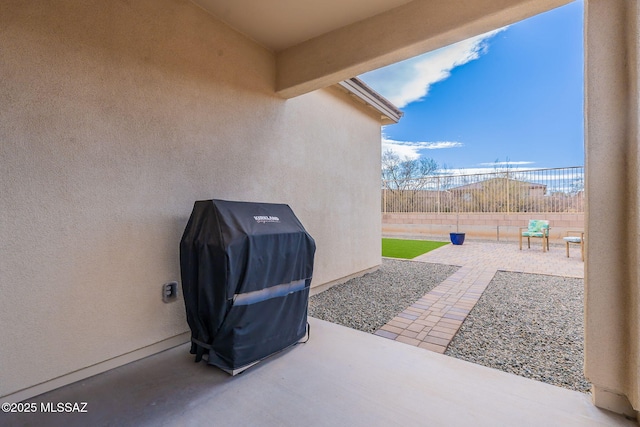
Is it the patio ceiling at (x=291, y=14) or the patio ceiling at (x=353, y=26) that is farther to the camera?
the patio ceiling at (x=291, y=14)

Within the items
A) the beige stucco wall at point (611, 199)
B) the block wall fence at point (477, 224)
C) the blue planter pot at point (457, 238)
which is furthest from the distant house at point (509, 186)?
the beige stucco wall at point (611, 199)

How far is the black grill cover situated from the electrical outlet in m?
0.33

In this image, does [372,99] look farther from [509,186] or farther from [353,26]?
[509,186]

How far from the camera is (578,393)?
1.87 m

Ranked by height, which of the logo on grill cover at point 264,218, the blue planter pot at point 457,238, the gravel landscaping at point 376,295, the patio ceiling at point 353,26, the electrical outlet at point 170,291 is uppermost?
the patio ceiling at point 353,26

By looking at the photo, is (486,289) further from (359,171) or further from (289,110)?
(289,110)

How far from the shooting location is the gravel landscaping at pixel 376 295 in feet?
11.0

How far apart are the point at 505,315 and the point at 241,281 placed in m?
3.28

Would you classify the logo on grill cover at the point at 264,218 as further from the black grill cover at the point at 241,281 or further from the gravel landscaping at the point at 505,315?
the gravel landscaping at the point at 505,315

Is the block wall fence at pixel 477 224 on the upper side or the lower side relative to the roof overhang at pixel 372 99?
lower

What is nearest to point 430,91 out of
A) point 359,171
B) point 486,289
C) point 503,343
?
point 359,171

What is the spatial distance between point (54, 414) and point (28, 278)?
86cm

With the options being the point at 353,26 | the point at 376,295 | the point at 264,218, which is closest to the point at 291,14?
the point at 353,26

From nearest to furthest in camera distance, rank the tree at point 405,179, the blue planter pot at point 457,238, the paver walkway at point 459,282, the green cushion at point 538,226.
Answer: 1. the paver walkway at point 459,282
2. the green cushion at point 538,226
3. the blue planter pot at point 457,238
4. the tree at point 405,179
